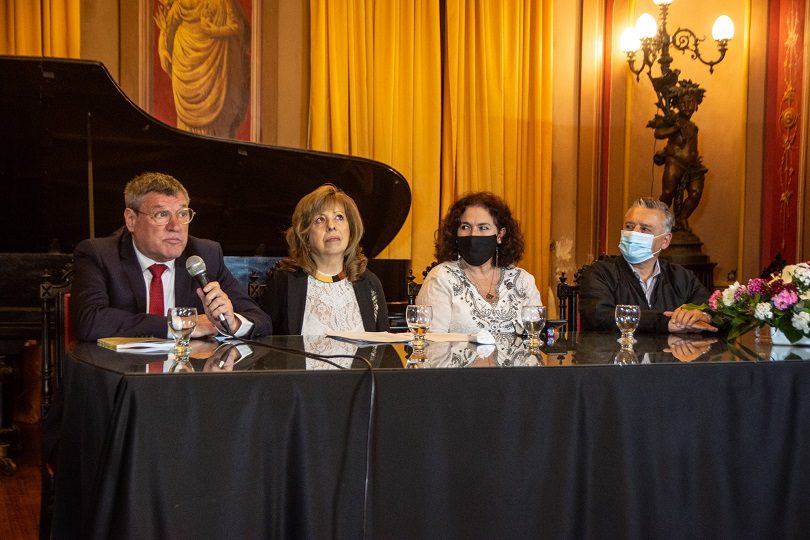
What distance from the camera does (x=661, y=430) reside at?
2020 millimetres

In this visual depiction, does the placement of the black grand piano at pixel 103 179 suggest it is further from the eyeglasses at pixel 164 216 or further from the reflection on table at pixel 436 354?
the reflection on table at pixel 436 354

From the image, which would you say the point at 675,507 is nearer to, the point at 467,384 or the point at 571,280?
the point at 467,384

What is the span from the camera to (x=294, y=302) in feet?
9.64

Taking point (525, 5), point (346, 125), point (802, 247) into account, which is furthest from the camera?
point (525, 5)

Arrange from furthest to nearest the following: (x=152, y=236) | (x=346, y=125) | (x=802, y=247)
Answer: (x=346, y=125), (x=802, y=247), (x=152, y=236)

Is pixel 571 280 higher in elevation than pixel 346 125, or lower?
lower

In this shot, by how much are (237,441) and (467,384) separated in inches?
20.4

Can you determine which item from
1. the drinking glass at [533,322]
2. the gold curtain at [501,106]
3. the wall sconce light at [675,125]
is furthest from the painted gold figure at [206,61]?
the drinking glass at [533,322]

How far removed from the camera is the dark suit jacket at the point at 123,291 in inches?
96.2

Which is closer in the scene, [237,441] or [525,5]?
[237,441]

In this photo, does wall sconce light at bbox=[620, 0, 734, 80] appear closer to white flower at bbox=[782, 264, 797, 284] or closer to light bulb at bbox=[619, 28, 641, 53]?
light bulb at bbox=[619, 28, 641, 53]

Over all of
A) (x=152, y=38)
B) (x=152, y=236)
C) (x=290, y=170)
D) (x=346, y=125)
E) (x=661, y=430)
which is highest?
(x=152, y=38)

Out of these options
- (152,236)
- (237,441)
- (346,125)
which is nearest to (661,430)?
(237,441)

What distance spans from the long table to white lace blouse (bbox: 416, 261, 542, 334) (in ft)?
2.59
